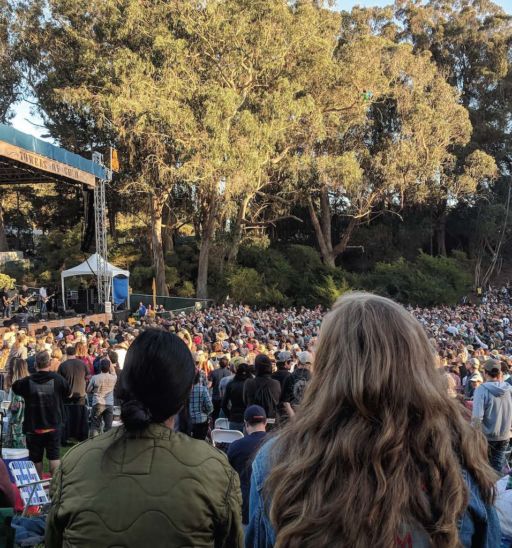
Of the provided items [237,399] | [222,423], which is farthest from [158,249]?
[237,399]

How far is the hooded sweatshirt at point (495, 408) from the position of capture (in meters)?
5.07

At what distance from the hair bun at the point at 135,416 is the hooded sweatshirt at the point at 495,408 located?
4.20 metres

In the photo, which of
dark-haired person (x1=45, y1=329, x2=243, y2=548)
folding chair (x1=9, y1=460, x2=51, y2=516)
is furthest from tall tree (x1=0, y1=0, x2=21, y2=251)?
dark-haired person (x1=45, y1=329, x2=243, y2=548)

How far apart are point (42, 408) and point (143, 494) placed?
357cm

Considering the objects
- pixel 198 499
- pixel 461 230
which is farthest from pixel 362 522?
pixel 461 230

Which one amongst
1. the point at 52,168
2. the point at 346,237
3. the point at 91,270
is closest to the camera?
the point at 52,168

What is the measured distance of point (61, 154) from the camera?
17422mm

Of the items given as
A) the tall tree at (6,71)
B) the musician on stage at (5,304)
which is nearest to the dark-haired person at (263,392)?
the musician on stage at (5,304)

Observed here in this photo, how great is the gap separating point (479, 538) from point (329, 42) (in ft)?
91.2

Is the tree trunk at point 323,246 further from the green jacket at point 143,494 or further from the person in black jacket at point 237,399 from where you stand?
the green jacket at point 143,494

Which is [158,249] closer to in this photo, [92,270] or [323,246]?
[92,270]

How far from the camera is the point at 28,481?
4422mm

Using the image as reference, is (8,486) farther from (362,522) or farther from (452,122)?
(452,122)

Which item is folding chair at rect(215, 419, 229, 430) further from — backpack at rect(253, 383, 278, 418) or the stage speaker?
the stage speaker
